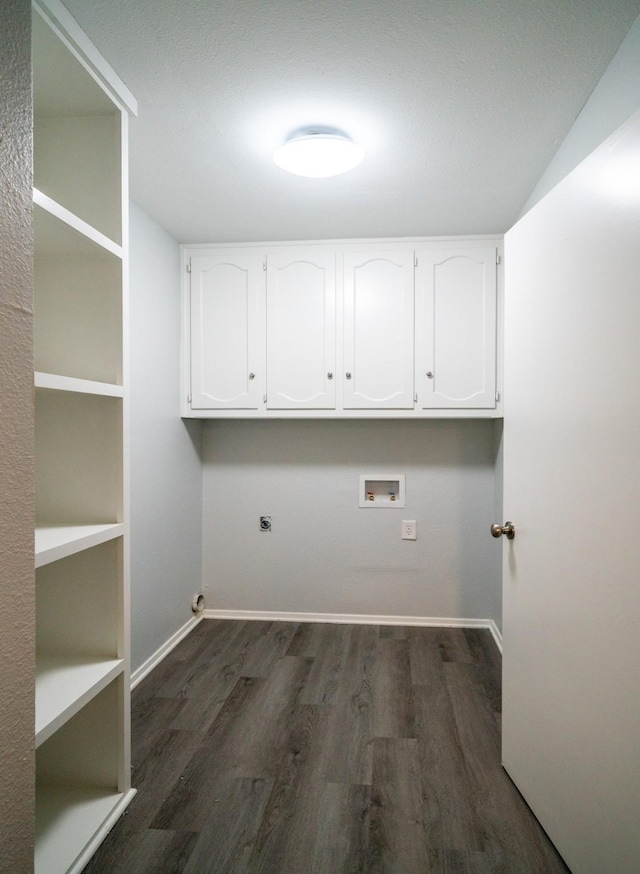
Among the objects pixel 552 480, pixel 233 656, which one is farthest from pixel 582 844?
pixel 233 656

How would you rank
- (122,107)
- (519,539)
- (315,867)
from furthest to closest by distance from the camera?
(519,539), (122,107), (315,867)

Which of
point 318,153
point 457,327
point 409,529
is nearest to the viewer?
point 318,153

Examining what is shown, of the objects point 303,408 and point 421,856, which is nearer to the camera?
point 421,856

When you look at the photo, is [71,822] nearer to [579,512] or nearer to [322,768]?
[322,768]

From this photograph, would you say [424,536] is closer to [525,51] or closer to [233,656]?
[233,656]

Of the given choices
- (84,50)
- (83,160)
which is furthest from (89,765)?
(84,50)

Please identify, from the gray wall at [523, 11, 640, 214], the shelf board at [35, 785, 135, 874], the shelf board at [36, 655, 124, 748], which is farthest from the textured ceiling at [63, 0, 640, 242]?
the shelf board at [35, 785, 135, 874]

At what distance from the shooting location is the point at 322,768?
6.06 ft

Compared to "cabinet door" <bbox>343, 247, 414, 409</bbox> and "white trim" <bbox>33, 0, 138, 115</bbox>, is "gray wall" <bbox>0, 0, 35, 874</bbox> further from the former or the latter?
"cabinet door" <bbox>343, 247, 414, 409</bbox>

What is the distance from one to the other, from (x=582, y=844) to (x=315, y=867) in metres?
0.70

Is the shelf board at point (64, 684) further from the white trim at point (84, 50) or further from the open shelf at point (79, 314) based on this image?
the white trim at point (84, 50)

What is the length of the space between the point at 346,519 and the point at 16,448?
264 centimetres

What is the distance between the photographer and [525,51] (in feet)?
4.86


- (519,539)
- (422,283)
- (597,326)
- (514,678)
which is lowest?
(514,678)
